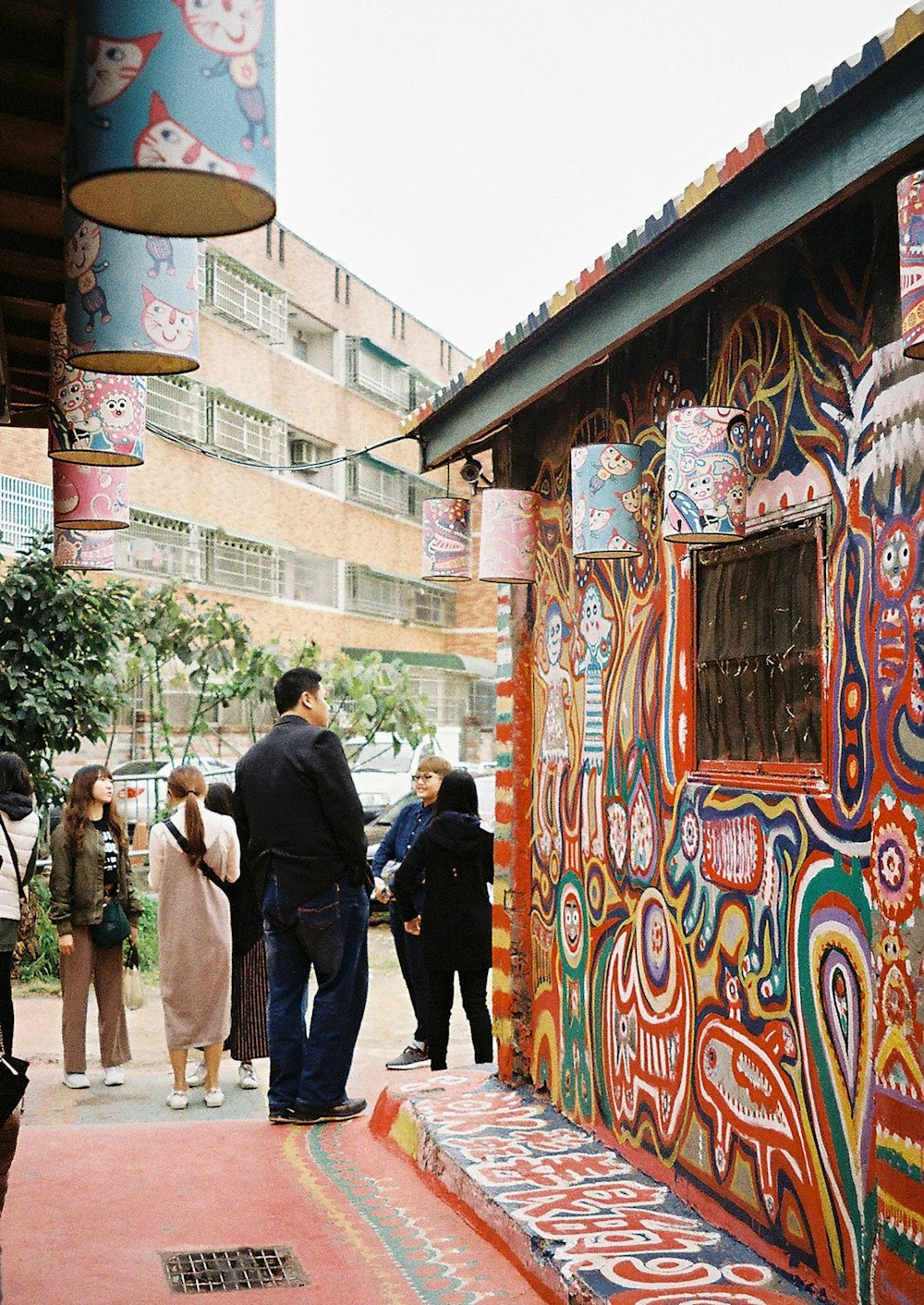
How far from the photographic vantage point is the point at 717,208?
12.6 feet

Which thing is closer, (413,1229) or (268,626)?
(413,1229)

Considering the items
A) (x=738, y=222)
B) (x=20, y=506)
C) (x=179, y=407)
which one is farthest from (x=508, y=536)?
(x=179, y=407)

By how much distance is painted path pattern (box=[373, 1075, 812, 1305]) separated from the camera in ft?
13.4

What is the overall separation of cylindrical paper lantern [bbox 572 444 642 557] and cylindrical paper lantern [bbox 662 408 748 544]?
31.1 inches

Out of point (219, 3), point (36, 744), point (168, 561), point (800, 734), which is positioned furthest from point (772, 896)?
point (168, 561)

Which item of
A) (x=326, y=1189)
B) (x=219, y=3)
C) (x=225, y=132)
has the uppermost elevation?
(x=219, y=3)

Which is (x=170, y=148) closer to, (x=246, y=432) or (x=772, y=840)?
(x=772, y=840)

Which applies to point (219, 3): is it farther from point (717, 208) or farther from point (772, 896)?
point (772, 896)

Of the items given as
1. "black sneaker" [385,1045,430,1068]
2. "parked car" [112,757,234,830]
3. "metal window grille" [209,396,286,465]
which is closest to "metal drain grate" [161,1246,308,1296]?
"black sneaker" [385,1045,430,1068]

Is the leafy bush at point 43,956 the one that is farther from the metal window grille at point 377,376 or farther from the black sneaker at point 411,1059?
the metal window grille at point 377,376

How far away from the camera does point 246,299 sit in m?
29.2

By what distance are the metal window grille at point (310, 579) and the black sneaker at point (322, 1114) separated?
25.2 m

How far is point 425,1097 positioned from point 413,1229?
1148 millimetres

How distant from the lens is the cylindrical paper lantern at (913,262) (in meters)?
2.71
